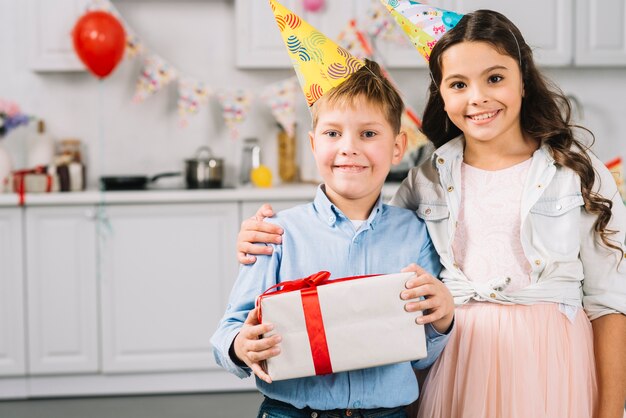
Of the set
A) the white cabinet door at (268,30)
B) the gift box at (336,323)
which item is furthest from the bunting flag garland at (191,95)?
the gift box at (336,323)

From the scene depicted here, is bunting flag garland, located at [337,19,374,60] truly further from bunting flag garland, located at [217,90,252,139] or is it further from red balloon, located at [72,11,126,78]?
red balloon, located at [72,11,126,78]

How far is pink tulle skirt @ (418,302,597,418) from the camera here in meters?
1.54

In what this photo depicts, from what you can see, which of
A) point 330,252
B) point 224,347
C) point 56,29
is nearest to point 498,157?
point 330,252

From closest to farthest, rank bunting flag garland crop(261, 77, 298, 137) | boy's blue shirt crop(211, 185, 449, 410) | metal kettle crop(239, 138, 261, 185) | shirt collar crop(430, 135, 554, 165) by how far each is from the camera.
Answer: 1. boy's blue shirt crop(211, 185, 449, 410)
2. shirt collar crop(430, 135, 554, 165)
3. bunting flag garland crop(261, 77, 298, 137)
4. metal kettle crop(239, 138, 261, 185)

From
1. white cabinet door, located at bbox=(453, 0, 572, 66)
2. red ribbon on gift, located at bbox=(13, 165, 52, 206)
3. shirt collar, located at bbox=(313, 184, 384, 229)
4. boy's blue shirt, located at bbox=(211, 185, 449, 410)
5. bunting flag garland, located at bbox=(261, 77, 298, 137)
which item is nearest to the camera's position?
boy's blue shirt, located at bbox=(211, 185, 449, 410)

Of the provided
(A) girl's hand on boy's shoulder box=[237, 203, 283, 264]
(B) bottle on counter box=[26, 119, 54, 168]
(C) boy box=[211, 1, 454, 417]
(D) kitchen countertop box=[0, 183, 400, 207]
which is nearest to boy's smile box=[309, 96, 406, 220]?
(C) boy box=[211, 1, 454, 417]

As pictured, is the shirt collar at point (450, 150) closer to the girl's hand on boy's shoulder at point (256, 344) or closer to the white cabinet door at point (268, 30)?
the girl's hand on boy's shoulder at point (256, 344)

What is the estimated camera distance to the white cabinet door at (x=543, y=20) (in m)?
3.84

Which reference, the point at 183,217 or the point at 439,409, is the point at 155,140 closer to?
the point at 183,217

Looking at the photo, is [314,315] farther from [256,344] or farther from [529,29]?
[529,29]

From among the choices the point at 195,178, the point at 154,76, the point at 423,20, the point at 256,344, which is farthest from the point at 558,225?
the point at 154,76

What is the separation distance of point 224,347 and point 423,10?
2.61ft

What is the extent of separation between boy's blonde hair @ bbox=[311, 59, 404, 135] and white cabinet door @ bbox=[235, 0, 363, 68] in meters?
2.24

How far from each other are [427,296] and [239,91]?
8.43 feet
